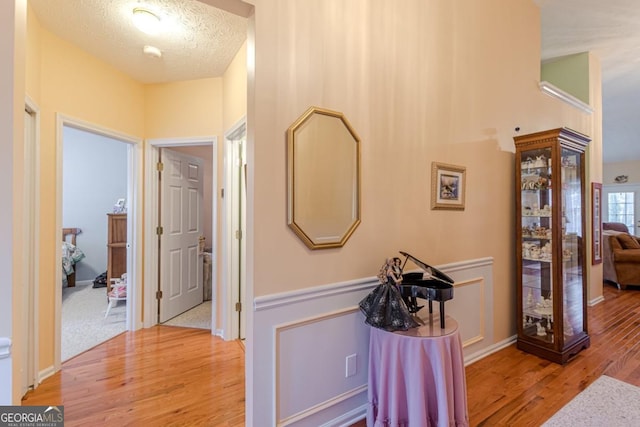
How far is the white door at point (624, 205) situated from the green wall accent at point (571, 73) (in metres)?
6.42

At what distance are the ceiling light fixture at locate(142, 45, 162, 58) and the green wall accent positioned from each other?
203 inches

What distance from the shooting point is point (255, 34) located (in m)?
1.55

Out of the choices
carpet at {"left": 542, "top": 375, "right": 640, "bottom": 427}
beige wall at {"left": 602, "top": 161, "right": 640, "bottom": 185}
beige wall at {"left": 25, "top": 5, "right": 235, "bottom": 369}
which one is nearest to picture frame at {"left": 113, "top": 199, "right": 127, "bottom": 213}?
beige wall at {"left": 25, "top": 5, "right": 235, "bottom": 369}

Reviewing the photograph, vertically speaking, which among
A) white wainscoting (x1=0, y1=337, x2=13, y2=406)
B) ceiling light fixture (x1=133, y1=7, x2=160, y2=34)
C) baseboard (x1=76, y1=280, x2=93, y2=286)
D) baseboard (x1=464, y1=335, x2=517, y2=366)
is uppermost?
ceiling light fixture (x1=133, y1=7, x2=160, y2=34)

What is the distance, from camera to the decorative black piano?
1.75 meters

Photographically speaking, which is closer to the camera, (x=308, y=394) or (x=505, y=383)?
(x=308, y=394)

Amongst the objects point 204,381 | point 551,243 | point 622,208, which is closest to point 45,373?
point 204,381

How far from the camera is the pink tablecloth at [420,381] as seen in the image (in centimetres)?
156

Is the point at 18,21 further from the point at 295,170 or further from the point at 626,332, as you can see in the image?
the point at 626,332

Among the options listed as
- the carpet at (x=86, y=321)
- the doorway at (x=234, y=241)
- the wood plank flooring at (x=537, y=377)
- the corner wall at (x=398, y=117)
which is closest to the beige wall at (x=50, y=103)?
the carpet at (x=86, y=321)

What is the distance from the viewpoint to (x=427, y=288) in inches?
70.9

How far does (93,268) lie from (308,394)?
563 centimetres

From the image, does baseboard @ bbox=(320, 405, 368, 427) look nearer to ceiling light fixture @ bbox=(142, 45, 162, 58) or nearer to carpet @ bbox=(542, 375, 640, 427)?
carpet @ bbox=(542, 375, 640, 427)

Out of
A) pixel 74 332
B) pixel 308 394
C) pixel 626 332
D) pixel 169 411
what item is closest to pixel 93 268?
pixel 74 332
